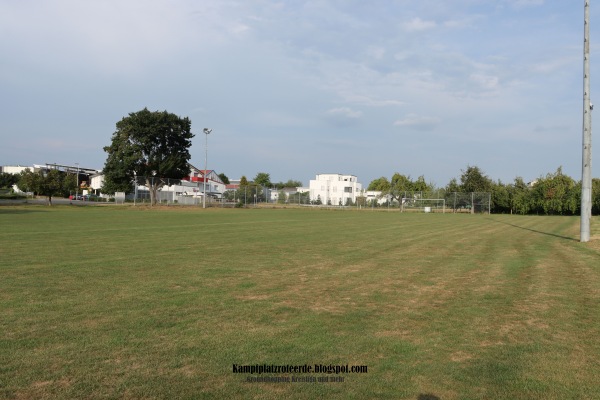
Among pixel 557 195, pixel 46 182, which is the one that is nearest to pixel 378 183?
pixel 557 195

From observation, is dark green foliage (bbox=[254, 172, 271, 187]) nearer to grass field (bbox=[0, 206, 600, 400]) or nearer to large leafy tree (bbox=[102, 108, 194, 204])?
large leafy tree (bbox=[102, 108, 194, 204])

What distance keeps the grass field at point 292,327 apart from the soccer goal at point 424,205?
186 feet

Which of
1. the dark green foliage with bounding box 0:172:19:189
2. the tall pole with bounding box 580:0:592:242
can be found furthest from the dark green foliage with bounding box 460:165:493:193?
the dark green foliage with bounding box 0:172:19:189

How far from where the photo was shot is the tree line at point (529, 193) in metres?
55.8

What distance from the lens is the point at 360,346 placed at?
4953 millimetres

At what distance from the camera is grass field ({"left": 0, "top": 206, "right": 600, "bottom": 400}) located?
13.0 feet

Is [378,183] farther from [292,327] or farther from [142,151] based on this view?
[292,327]

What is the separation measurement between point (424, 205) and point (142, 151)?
41.9 metres

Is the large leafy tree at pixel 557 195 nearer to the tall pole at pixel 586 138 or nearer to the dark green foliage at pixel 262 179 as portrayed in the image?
the tall pole at pixel 586 138

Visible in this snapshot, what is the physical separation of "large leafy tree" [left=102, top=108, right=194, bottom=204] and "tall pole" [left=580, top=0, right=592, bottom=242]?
51.6m

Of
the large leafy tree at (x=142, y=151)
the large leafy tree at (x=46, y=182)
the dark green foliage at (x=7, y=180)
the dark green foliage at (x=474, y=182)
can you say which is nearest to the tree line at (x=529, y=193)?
the dark green foliage at (x=474, y=182)

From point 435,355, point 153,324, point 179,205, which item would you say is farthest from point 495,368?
point 179,205

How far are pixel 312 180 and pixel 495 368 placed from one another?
119605 mm

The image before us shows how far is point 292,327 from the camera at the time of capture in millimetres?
5586
